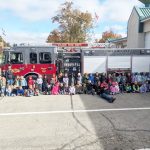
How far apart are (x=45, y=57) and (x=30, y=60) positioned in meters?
1.00

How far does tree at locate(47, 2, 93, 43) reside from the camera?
39.0 meters

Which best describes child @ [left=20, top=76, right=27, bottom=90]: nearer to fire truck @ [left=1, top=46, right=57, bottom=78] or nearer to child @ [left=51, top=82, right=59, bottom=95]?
fire truck @ [left=1, top=46, right=57, bottom=78]

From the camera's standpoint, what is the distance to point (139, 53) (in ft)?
59.6

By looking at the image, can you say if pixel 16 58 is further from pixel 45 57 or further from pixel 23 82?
pixel 23 82

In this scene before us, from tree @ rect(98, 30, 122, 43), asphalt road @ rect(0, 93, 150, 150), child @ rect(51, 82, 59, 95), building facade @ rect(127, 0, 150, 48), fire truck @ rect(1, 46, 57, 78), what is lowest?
asphalt road @ rect(0, 93, 150, 150)

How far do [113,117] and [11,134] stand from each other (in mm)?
4037

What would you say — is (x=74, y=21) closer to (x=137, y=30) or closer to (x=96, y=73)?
(x=137, y=30)

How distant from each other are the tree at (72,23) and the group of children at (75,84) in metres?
22.4

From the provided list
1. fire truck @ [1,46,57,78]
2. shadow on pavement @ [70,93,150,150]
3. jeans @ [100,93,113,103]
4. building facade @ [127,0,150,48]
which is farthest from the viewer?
building facade @ [127,0,150,48]

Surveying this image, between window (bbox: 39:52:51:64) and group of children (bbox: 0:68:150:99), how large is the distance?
109 centimetres

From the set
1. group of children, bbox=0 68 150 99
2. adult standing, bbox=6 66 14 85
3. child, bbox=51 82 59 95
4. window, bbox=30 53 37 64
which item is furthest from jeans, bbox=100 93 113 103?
adult standing, bbox=6 66 14 85

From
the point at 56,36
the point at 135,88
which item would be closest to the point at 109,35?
the point at 56,36

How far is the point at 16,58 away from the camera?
17906 millimetres

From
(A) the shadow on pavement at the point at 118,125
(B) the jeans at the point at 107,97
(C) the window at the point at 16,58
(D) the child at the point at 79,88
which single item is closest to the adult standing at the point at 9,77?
(C) the window at the point at 16,58
